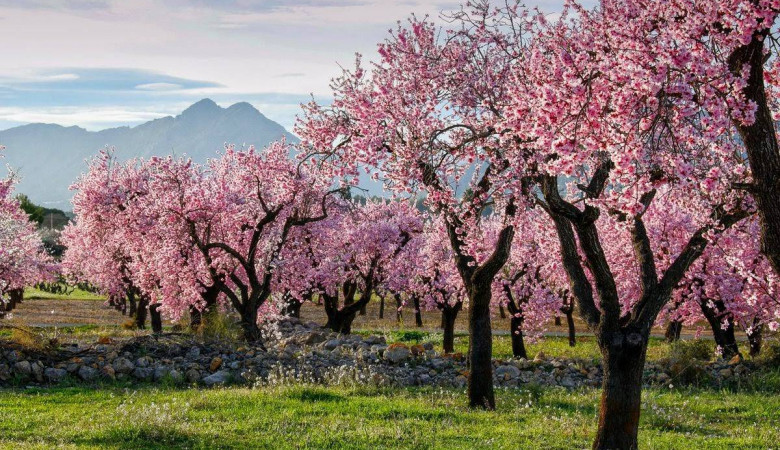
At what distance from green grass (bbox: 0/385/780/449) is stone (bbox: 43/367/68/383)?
1413 mm

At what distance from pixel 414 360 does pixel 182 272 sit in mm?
11389

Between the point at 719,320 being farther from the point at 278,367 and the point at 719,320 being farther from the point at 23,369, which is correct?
the point at 23,369

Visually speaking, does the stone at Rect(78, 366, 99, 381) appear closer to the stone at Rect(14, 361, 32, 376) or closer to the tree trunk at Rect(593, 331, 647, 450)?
the stone at Rect(14, 361, 32, 376)

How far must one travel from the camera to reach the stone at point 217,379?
17.9 metres

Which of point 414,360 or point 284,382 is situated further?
point 414,360

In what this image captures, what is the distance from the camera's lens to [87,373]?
1814cm

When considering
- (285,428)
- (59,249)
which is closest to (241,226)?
(285,428)

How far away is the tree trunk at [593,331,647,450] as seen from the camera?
1050 cm

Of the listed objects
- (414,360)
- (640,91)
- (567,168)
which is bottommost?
(414,360)

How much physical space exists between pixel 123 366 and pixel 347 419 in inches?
350

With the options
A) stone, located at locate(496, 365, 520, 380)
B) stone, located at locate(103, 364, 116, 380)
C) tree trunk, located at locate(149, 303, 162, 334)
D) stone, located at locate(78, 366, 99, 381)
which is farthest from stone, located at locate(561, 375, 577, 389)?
tree trunk, located at locate(149, 303, 162, 334)

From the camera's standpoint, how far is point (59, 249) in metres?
97.8

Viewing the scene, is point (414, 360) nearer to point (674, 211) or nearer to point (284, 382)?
point (284, 382)

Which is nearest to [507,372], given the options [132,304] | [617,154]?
[617,154]
